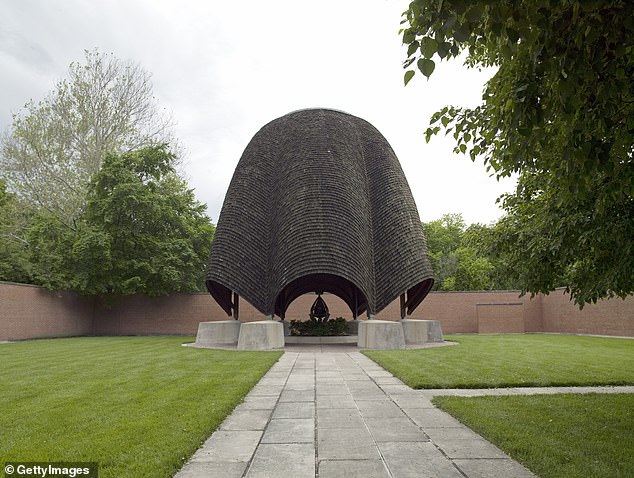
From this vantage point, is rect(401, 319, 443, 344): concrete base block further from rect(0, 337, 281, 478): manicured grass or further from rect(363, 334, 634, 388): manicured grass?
rect(0, 337, 281, 478): manicured grass

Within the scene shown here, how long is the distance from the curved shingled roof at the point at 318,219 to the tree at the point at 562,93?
12.2 metres

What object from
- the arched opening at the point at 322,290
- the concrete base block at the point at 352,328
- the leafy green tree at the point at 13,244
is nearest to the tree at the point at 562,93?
the arched opening at the point at 322,290

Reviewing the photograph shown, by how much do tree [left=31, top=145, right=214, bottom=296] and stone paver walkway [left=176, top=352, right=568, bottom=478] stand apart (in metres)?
19.2

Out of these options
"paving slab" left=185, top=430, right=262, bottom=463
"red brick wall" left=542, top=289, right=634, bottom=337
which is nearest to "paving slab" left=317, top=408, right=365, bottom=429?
"paving slab" left=185, top=430, right=262, bottom=463

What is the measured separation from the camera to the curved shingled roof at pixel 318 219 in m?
17.8

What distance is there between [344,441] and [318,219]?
13.9 meters

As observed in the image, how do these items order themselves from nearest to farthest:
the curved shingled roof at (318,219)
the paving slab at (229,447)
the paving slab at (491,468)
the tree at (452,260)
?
the paving slab at (491,468) < the paving slab at (229,447) < the curved shingled roof at (318,219) < the tree at (452,260)

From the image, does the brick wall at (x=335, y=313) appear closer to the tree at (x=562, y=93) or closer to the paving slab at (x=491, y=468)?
the tree at (x=562, y=93)

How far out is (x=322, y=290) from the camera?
84.1ft

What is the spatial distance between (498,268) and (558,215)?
5.68ft

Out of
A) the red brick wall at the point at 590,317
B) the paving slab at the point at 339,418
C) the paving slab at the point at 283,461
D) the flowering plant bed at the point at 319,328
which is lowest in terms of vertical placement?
the paving slab at the point at 283,461

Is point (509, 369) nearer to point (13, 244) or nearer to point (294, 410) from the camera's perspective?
point (294, 410)

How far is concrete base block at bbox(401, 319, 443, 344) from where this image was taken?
19.6 m

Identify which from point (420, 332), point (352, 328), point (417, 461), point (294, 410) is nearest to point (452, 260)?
point (352, 328)
